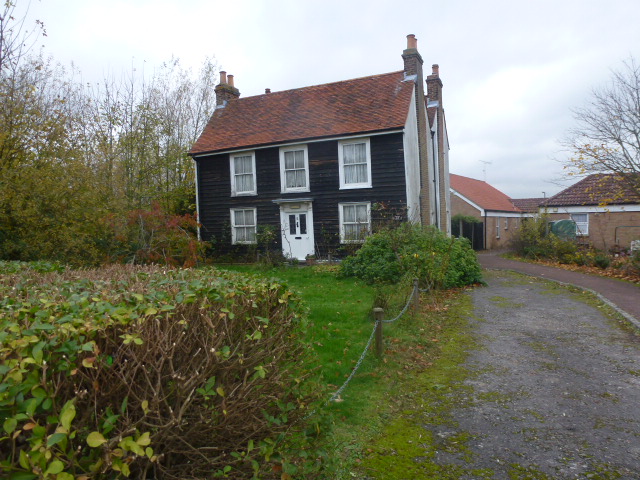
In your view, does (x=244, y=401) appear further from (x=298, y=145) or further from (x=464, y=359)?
(x=298, y=145)

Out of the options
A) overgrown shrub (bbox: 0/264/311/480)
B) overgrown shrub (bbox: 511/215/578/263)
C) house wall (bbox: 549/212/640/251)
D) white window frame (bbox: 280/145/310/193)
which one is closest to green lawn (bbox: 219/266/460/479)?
overgrown shrub (bbox: 0/264/311/480)

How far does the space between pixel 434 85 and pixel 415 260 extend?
50.8ft

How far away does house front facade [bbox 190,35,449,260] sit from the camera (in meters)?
19.7

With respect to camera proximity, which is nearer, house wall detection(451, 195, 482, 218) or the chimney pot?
the chimney pot

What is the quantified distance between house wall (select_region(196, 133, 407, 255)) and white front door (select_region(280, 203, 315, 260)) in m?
0.27

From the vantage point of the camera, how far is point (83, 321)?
103 inches

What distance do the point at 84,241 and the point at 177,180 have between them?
17.0 meters

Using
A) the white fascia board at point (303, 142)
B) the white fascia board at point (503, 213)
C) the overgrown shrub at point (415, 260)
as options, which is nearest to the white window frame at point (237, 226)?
the white fascia board at point (303, 142)

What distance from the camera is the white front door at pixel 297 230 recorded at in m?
21.1

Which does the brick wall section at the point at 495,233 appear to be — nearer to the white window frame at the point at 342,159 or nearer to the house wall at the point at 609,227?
the house wall at the point at 609,227

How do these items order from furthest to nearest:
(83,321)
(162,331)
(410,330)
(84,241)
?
1. (84,241)
2. (410,330)
3. (162,331)
4. (83,321)

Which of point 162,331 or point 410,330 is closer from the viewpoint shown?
point 162,331

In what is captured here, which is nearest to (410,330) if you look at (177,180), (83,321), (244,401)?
(244,401)

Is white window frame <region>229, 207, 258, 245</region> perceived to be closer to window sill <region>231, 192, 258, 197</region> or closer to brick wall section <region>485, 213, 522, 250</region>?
window sill <region>231, 192, 258, 197</region>
